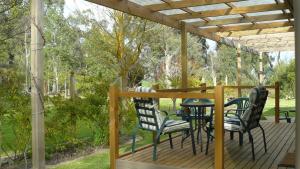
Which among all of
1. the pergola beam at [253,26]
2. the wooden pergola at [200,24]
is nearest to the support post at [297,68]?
the wooden pergola at [200,24]

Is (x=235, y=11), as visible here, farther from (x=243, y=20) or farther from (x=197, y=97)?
(x=197, y=97)

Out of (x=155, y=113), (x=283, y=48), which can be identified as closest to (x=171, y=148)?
(x=155, y=113)

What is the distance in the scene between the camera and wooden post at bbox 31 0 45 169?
3971 mm

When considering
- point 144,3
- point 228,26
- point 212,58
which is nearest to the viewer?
point 144,3

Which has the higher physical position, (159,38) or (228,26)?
(159,38)

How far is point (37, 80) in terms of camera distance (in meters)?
4.04

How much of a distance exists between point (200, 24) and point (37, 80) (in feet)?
17.7

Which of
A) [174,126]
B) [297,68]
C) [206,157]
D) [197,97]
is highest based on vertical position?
[297,68]

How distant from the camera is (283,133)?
6.79 meters

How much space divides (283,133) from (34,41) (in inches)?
204

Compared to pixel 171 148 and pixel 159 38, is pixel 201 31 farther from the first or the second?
pixel 159 38

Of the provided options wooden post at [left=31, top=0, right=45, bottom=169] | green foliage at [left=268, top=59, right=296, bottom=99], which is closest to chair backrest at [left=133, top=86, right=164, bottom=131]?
wooden post at [left=31, top=0, right=45, bottom=169]

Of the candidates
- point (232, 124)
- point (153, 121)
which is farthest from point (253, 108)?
point (153, 121)

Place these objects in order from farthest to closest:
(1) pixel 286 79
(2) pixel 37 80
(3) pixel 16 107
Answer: (1) pixel 286 79, (3) pixel 16 107, (2) pixel 37 80
